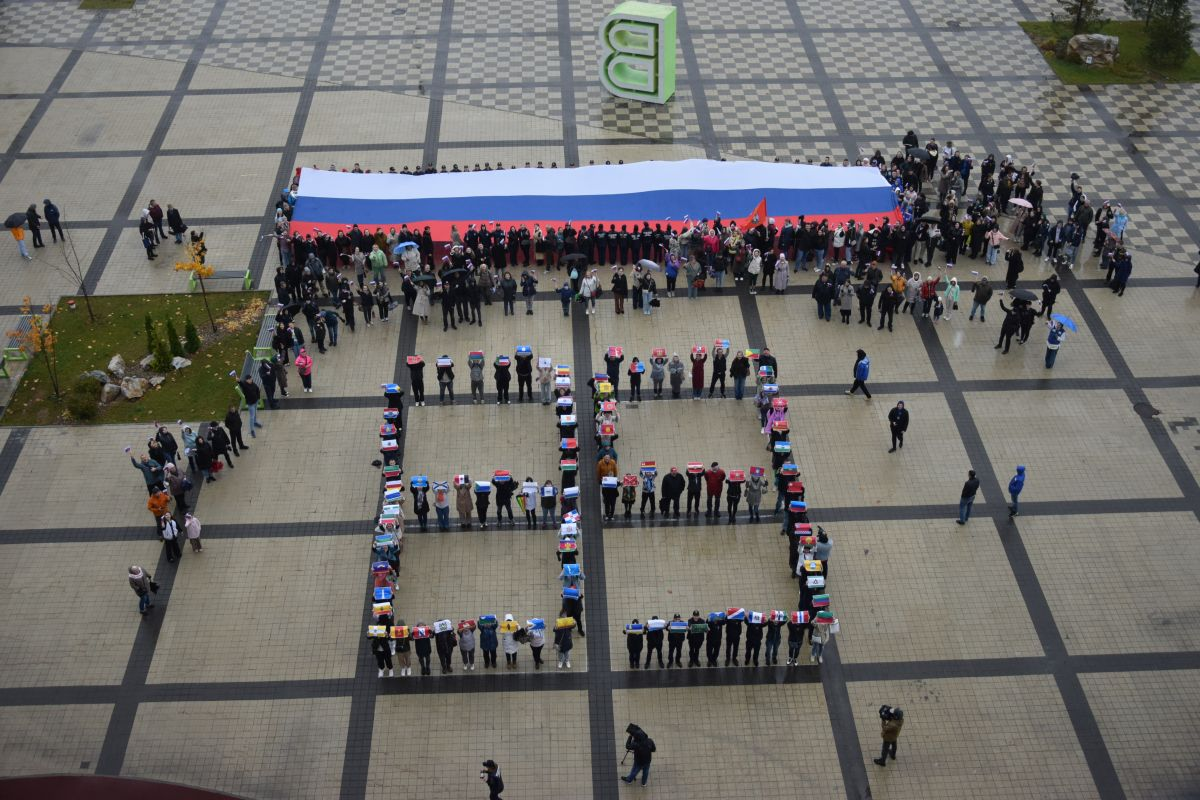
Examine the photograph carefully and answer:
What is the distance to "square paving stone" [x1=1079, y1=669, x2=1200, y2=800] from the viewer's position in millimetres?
20969

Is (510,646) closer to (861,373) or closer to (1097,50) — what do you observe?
(861,373)

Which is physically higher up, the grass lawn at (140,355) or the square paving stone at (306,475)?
the grass lawn at (140,355)

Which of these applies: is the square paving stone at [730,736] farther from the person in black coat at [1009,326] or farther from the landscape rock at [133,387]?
the landscape rock at [133,387]

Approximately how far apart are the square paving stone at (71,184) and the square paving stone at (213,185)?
64 cm

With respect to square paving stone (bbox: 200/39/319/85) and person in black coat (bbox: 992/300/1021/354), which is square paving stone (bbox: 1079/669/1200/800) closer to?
person in black coat (bbox: 992/300/1021/354)

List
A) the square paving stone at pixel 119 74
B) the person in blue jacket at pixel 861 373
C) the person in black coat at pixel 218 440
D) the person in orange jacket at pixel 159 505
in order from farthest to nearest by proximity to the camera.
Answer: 1. the square paving stone at pixel 119 74
2. the person in blue jacket at pixel 861 373
3. the person in black coat at pixel 218 440
4. the person in orange jacket at pixel 159 505

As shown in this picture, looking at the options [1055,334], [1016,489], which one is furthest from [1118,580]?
[1055,334]

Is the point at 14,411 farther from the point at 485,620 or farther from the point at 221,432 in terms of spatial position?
the point at 485,620

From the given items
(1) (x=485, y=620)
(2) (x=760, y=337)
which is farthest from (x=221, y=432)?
(2) (x=760, y=337)

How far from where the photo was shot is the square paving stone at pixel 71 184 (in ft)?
118

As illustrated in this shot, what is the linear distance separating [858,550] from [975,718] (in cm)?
434

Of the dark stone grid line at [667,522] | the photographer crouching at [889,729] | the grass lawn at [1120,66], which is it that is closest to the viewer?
the photographer crouching at [889,729]

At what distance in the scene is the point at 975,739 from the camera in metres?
21.6

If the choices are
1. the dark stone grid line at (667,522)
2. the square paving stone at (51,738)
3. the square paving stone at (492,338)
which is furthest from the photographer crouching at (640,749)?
the square paving stone at (492,338)
